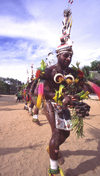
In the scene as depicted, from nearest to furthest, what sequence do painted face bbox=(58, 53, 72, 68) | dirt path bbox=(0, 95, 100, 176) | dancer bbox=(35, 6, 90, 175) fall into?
dancer bbox=(35, 6, 90, 175) → painted face bbox=(58, 53, 72, 68) → dirt path bbox=(0, 95, 100, 176)

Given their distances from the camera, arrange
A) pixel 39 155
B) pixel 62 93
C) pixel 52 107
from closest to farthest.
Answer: pixel 62 93 < pixel 52 107 < pixel 39 155

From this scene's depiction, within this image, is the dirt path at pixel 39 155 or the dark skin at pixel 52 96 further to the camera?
the dirt path at pixel 39 155

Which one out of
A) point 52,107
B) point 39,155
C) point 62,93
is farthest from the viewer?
point 39,155

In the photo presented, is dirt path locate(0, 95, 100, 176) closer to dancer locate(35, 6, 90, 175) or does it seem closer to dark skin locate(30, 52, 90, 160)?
dancer locate(35, 6, 90, 175)

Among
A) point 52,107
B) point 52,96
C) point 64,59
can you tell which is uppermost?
point 64,59

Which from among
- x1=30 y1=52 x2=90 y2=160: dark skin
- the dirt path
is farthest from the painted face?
the dirt path

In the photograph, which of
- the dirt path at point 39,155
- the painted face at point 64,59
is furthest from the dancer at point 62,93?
the dirt path at point 39,155

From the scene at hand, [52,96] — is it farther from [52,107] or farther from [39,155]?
[39,155]

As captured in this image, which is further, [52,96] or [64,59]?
[64,59]

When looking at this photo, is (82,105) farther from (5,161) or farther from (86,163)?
(5,161)

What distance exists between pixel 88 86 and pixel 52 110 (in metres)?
0.87

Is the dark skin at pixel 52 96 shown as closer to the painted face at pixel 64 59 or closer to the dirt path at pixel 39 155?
the painted face at pixel 64 59

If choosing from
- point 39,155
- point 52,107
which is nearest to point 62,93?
point 52,107

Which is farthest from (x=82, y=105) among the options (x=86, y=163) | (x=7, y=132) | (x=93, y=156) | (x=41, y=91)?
(x=7, y=132)
